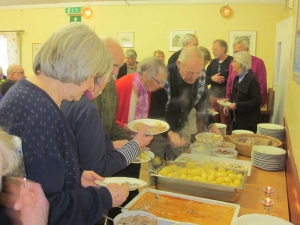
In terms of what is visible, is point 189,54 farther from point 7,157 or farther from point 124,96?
point 7,157

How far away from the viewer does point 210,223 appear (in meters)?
1.25

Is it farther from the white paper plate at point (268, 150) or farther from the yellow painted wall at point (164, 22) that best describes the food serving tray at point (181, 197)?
the yellow painted wall at point (164, 22)

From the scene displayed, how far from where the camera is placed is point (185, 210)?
1334 mm

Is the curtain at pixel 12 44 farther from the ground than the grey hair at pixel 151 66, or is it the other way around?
the curtain at pixel 12 44

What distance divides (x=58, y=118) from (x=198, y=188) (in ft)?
2.63

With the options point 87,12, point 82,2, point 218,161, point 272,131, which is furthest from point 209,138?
point 82,2

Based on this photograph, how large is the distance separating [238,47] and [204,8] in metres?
2.03

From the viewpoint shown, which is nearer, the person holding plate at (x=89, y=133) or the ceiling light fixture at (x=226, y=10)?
the person holding plate at (x=89, y=133)

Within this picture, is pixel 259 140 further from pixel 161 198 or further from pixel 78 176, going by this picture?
pixel 78 176

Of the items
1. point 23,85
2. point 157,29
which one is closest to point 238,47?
point 157,29

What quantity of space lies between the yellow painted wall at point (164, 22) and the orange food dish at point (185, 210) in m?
4.96

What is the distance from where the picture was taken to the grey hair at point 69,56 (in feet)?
3.26

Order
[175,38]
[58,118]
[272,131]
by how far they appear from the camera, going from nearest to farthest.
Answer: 1. [58,118]
2. [272,131]
3. [175,38]

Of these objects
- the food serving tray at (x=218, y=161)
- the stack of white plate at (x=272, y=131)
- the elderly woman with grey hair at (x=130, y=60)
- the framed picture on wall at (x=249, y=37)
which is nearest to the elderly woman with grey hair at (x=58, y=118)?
the food serving tray at (x=218, y=161)
